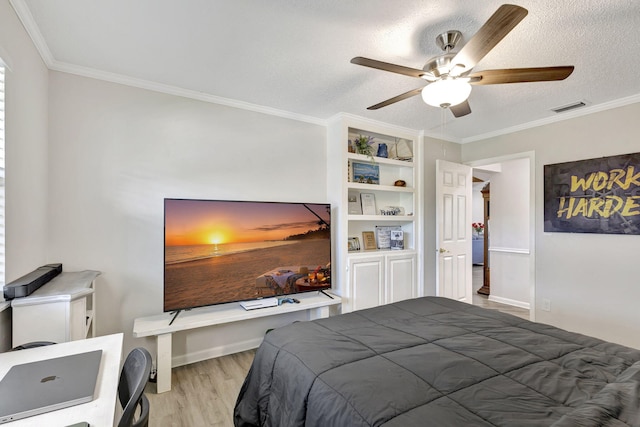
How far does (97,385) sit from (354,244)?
294 centimetres

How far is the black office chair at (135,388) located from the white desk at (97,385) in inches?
1.6

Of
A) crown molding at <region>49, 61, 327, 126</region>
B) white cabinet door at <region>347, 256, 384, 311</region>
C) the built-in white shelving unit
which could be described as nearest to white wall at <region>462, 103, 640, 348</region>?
the built-in white shelving unit

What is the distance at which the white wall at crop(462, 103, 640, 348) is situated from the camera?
2922 mm

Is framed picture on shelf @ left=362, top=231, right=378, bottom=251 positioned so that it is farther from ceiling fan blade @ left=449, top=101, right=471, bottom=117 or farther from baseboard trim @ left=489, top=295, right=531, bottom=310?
baseboard trim @ left=489, top=295, right=531, bottom=310

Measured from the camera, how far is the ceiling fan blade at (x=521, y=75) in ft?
5.41

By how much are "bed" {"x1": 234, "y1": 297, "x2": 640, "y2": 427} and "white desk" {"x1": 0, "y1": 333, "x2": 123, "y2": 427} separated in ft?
2.42

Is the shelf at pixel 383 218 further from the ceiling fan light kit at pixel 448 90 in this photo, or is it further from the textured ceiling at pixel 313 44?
the ceiling fan light kit at pixel 448 90

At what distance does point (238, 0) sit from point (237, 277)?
2.10 metres

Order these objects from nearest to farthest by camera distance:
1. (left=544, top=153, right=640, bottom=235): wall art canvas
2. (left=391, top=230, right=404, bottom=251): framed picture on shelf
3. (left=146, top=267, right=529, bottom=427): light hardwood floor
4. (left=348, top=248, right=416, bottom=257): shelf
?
(left=146, top=267, right=529, bottom=427): light hardwood floor
(left=544, top=153, right=640, bottom=235): wall art canvas
(left=348, top=248, right=416, bottom=257): shelf
(left=391, top=230, right=404, bottom=251): framed picture on shelf

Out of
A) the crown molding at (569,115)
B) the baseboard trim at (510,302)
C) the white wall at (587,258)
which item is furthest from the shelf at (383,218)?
the baseboard trim at (510,302)

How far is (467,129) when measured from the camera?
12.9 feet

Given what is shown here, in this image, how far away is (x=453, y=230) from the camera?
13.2 ft

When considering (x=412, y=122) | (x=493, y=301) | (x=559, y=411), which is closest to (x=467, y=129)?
(x=412, y=122)

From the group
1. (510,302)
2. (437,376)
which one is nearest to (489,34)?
(437,376)
